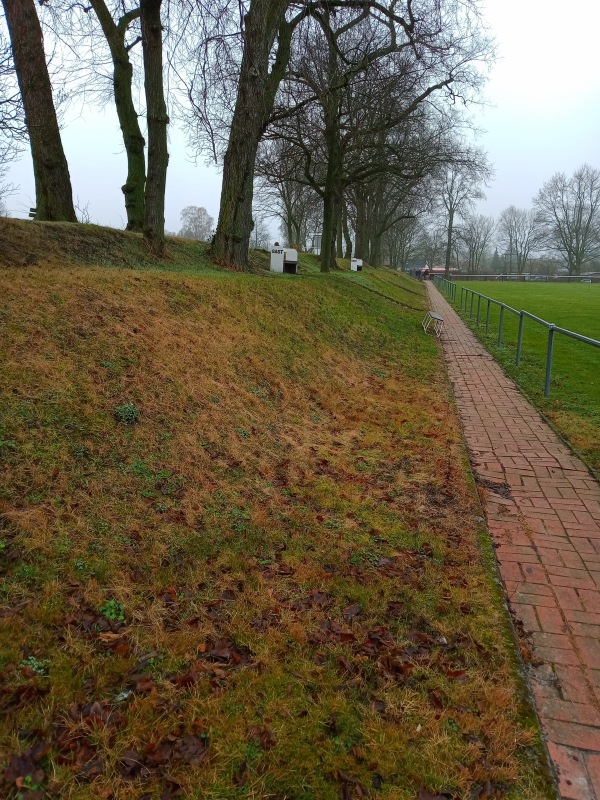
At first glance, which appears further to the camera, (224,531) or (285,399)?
(285,399)

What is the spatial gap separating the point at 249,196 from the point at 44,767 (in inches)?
436

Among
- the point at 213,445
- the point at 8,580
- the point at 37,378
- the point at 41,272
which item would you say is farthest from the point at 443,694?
the point at 41,272

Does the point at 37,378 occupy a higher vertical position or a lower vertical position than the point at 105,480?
higher

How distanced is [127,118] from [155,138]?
133 inches

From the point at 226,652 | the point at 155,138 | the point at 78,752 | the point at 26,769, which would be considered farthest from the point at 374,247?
the point at 26,769

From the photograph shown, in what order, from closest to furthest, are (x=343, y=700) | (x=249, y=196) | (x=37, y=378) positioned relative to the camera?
(x=343, y=700), (x=37, y=378), (x=249, y=196)

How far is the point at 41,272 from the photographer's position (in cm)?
621

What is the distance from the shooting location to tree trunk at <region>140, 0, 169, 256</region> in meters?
9.52

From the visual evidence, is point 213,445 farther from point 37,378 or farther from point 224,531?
point 37,378

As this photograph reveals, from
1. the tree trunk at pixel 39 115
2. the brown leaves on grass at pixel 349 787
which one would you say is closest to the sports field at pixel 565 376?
the brown leaves on grass at pixel 349 787

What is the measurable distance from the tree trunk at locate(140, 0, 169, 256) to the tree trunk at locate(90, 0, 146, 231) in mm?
2114

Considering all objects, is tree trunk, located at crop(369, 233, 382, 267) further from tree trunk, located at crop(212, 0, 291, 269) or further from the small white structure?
tree trunk, located at crop(212, 0, 291, 269)

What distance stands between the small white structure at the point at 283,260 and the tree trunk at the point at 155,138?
4.43 m

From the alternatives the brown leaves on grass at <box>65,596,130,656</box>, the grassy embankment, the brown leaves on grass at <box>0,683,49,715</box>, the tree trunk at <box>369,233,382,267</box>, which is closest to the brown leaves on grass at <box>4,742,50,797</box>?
the grassy embankment
